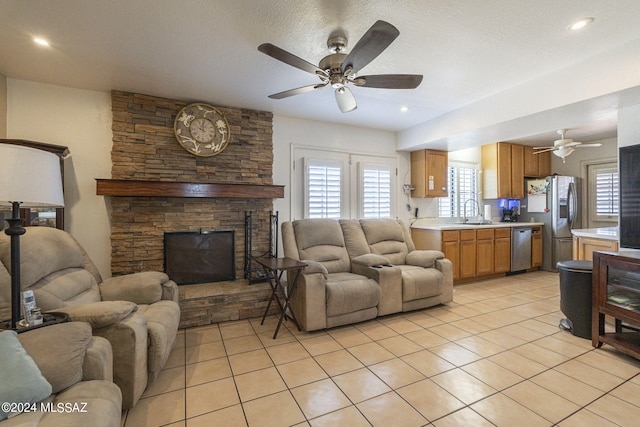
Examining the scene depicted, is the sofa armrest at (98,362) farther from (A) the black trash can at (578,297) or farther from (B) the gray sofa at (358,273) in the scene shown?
(A) the black trash can at (578,297)

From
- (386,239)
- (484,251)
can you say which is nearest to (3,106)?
(386,239)

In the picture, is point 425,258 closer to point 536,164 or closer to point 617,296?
point 617,296

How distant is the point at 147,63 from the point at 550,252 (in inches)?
274

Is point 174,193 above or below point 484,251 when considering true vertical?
above

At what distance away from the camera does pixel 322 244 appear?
357cm

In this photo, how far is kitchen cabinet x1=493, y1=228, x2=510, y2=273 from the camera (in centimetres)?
495

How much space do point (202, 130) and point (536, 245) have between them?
6.16 metres

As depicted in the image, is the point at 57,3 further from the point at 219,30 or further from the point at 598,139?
the point at 598,139

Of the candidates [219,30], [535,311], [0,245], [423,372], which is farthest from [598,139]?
[0,245]

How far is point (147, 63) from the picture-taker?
8.36 feet

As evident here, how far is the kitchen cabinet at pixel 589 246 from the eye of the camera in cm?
314

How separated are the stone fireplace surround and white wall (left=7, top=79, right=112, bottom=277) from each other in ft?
0.43

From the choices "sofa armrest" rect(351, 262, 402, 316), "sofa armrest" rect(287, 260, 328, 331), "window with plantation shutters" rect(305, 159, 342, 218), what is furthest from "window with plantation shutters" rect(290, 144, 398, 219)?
"sofa armrest" rect(287, 260, 328, 331)

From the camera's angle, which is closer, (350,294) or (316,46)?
(316,46)
